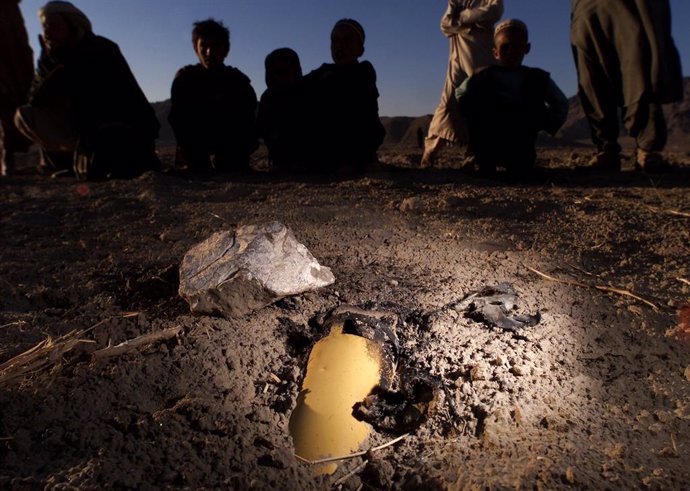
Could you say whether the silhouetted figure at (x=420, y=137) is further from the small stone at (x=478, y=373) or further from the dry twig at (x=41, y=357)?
the dry twig at (x=41, y=357)

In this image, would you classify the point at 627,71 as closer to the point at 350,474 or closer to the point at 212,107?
the point at 212,107

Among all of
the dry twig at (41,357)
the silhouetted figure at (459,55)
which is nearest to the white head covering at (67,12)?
the silhouetted figure at (459,55)

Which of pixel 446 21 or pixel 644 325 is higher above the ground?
pixel 446 21

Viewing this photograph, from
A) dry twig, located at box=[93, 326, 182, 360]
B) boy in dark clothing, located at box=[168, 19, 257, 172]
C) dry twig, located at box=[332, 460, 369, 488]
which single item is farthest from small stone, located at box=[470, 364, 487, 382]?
boy in dark clothing, located at box=[168, 19, 257, 172]

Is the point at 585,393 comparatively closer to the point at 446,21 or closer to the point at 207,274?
the point at 207,274

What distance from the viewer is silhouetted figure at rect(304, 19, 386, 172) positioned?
12.1ft

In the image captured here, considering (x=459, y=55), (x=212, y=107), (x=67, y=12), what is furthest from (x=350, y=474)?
(x=67, y=12)

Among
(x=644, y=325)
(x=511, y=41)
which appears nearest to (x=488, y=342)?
(x=644, y=325)

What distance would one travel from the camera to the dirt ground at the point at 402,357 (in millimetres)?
948

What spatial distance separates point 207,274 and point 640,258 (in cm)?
164

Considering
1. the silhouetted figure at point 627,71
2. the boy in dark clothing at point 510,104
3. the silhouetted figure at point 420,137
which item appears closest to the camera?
the silhouetted figure at point 627,71

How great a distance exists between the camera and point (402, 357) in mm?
1275

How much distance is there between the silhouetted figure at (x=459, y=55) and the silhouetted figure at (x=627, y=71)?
0.74 metres

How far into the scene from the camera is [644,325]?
1.32m
